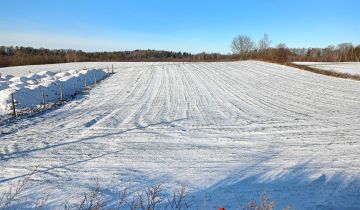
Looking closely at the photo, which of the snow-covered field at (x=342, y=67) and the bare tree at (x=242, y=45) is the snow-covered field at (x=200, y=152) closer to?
the snow-covered field at (x=342, y=67)

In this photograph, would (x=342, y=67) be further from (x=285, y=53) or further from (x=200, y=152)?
(x=200, y=152)

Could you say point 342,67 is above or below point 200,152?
above

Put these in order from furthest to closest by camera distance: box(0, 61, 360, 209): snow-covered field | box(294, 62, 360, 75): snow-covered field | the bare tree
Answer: the bare tree
box(294, 62, 360, 75): snow-covered field
box(0, 61, 360, 209): snow-covered field

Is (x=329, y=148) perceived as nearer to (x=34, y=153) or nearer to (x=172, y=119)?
(x=172, y=119)

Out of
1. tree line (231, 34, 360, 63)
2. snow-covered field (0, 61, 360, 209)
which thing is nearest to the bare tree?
tree line (231, 34, 360, 63)

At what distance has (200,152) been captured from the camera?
923 cm

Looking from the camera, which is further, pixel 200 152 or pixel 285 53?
pixel 285 53

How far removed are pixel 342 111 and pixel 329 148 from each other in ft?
22.7

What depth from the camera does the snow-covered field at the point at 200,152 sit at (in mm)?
6656

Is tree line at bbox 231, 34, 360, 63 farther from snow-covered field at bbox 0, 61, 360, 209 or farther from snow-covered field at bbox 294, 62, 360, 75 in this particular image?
snow-covered field at bbox 0, 61, 360, 209

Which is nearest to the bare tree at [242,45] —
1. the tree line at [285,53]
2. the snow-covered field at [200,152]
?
the tree line at [285,53]

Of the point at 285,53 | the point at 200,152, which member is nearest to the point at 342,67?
the point at 285,53

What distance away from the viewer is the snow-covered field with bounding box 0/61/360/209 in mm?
6656

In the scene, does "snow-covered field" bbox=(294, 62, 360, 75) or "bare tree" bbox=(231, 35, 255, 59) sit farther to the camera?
"bare tree" bbox=(231, 35, 255, 59)
